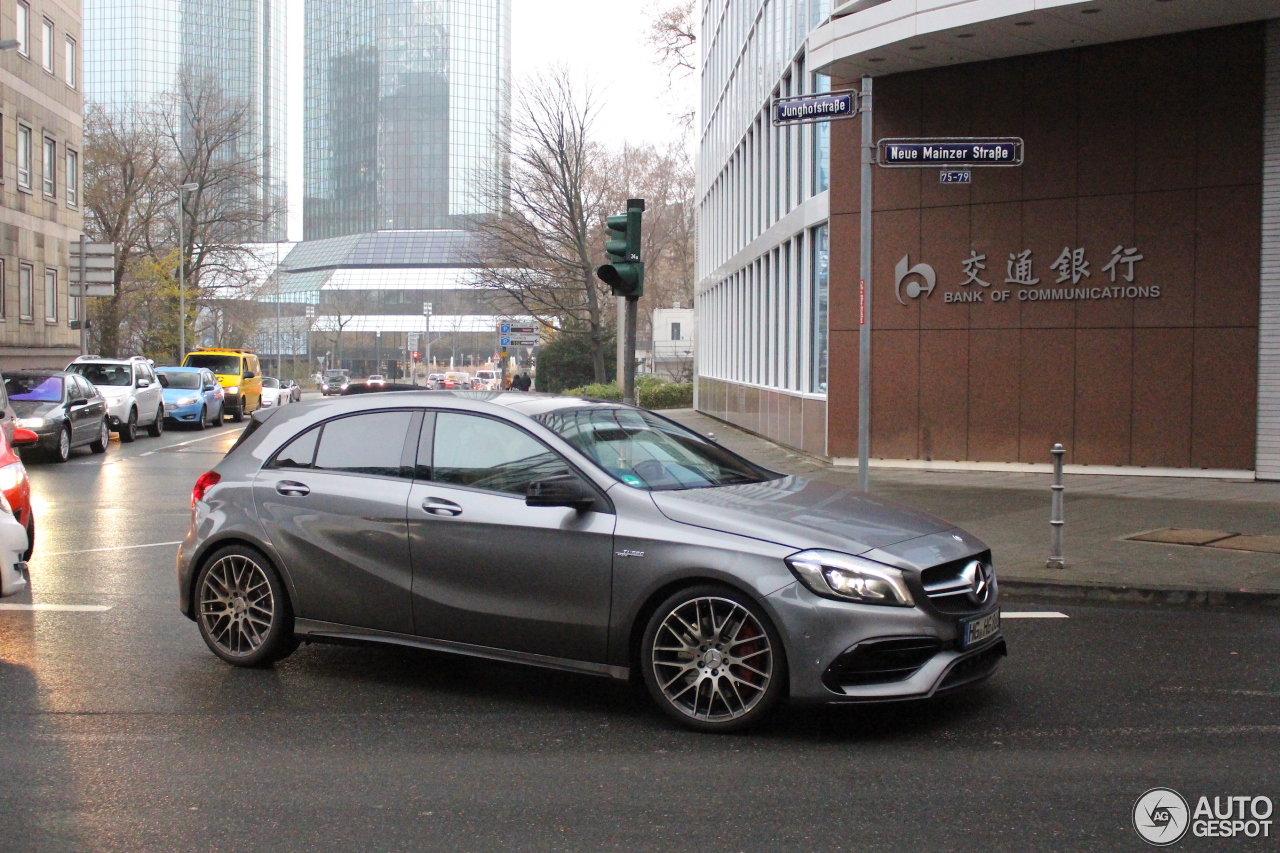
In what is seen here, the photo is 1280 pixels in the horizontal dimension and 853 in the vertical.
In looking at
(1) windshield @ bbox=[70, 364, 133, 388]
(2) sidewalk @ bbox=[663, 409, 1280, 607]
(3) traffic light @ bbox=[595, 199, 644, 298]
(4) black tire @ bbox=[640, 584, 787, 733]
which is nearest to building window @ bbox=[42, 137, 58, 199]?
(1) windshield @ bbox=[70, 364, 133, 388]

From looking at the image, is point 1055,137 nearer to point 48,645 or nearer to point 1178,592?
point 1178,592

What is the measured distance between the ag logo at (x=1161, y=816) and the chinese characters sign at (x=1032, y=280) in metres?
12.4

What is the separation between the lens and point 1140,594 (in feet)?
27.8

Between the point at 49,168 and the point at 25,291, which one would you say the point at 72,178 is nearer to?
the point at 49,168

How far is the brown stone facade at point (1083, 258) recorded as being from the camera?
50.3 feet

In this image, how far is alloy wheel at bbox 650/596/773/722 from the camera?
532cm

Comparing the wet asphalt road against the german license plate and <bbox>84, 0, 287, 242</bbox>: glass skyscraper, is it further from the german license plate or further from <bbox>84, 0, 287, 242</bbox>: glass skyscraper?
<bbox>84, 0, 287, 242</bbox>: glass skyscraper

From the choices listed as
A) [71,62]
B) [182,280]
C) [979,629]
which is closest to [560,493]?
[979,629]

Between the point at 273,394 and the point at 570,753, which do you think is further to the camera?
the point at 273,394

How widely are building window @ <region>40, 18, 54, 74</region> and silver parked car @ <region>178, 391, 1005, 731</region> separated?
36670 mm

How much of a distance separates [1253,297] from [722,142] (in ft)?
64.9

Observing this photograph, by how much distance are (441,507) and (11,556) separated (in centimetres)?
294

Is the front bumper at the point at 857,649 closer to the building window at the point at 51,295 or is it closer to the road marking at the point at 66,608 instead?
the road marking at the point at 66,608

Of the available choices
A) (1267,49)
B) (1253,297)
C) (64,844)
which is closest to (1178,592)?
(64,844)
